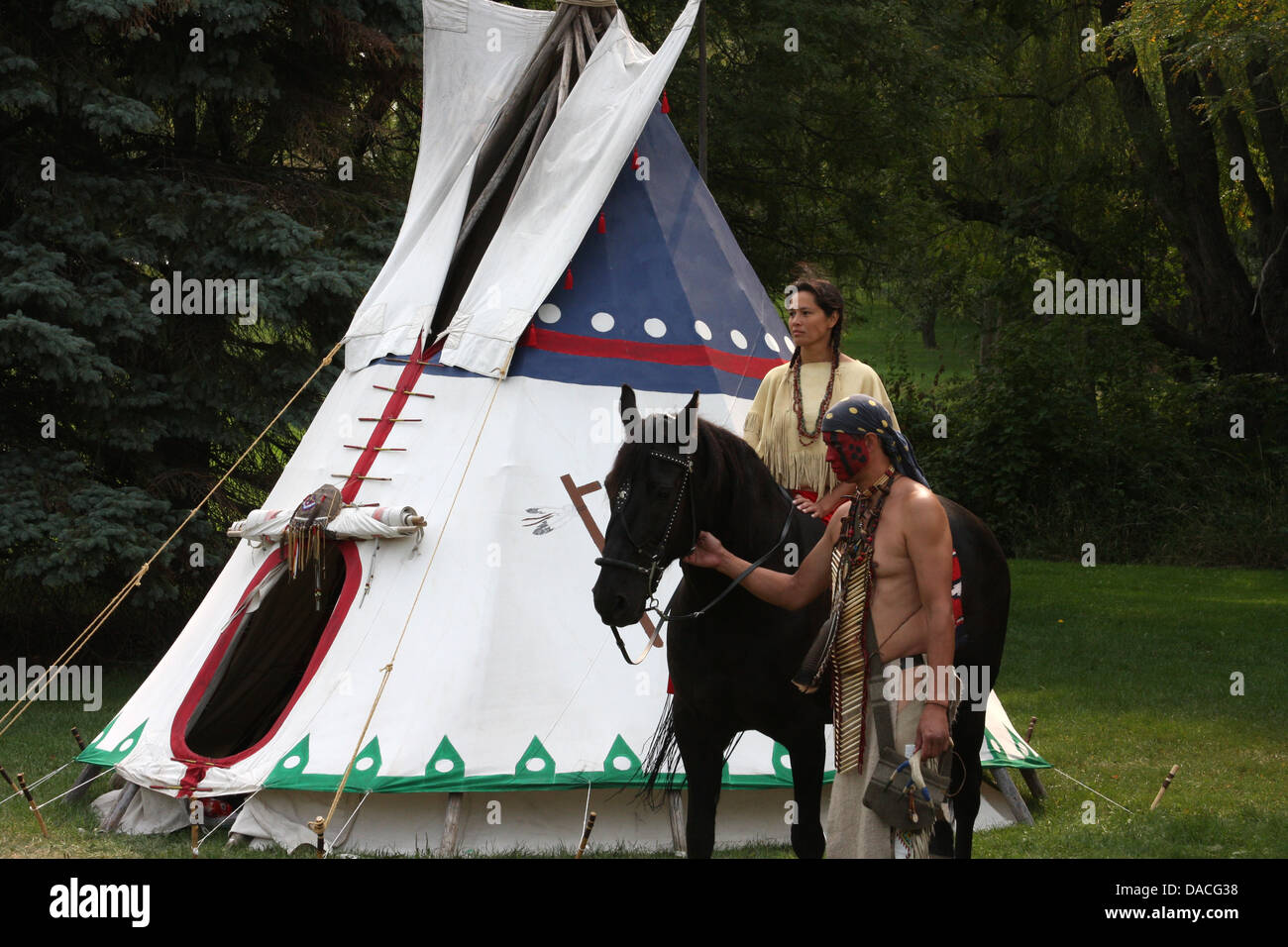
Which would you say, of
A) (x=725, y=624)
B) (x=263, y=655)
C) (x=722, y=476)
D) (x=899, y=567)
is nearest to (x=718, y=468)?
(x=722, y=476)

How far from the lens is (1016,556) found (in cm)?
1820

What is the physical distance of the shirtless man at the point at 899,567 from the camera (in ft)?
12.8

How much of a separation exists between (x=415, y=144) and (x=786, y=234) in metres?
4.51

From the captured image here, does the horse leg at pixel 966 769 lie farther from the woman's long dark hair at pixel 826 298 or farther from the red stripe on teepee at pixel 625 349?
the red stripe on teepee at pixel 625 349

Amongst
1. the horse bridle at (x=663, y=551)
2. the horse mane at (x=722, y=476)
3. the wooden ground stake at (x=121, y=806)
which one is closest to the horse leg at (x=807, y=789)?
the horse bridle at (x=663, y=551)

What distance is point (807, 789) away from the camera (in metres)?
5.01

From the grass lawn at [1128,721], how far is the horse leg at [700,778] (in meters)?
1.25

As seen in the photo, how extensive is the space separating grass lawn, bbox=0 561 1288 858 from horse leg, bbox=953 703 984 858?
731 millimetres

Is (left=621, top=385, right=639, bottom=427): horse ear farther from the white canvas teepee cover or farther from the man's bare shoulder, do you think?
the white canvas teepee cover

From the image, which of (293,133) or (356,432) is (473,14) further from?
(293,133)

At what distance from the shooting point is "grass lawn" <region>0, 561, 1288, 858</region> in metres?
6.51

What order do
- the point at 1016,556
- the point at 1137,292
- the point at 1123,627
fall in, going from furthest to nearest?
the point at 1137,292
the point at 1016,556
the point at 1123,627
